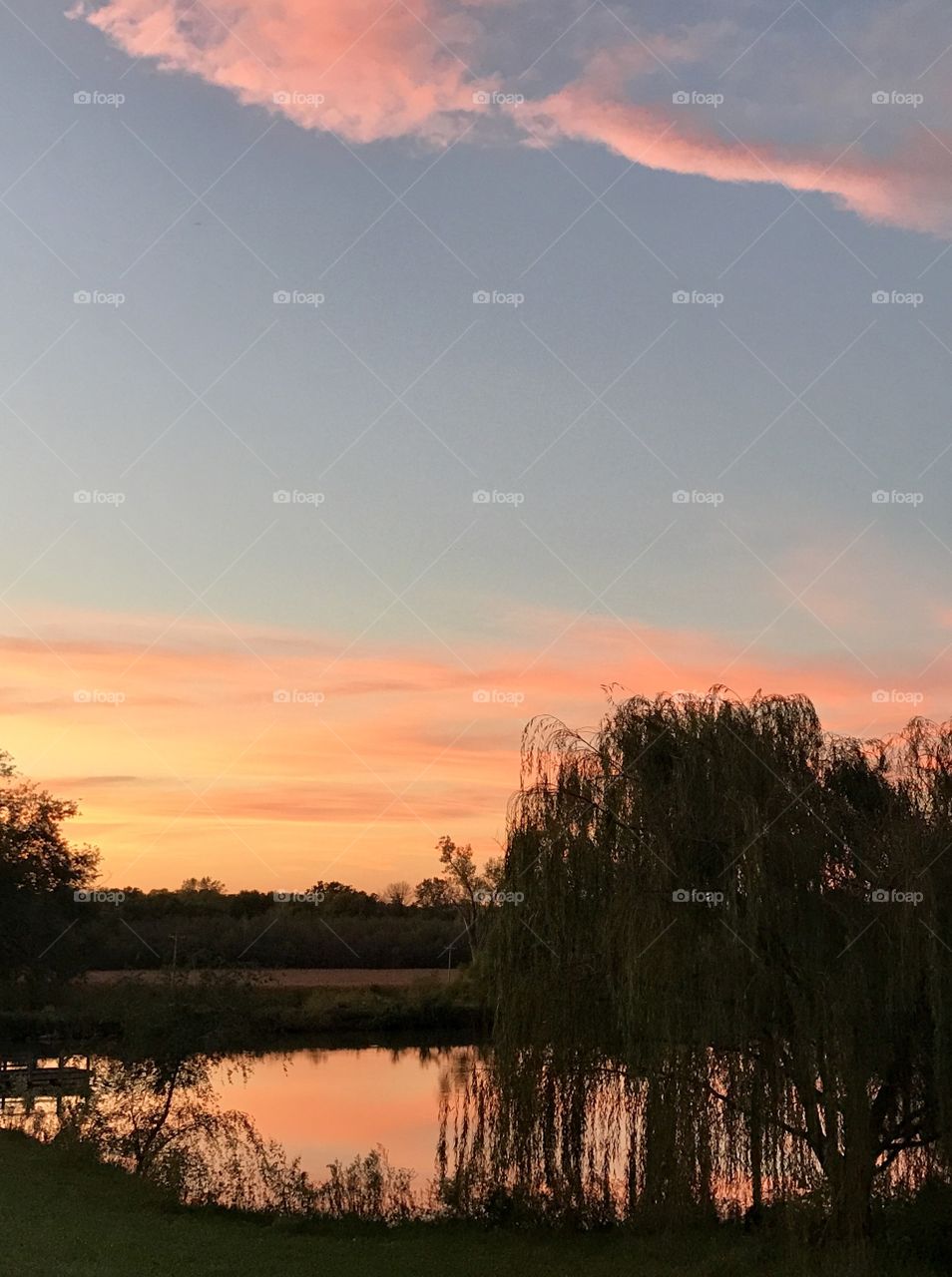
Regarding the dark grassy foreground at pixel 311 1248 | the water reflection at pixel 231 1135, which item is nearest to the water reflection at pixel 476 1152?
the water reflection at pixel 231 1135

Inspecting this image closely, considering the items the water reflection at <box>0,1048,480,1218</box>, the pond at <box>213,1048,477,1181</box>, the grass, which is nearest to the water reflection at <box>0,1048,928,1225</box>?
the water reflection at <box>0,1048,480,1218</box>

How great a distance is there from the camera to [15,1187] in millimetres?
17688

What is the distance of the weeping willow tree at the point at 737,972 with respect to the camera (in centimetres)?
→ 1502

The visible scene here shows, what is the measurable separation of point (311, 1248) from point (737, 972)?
663 centimetres

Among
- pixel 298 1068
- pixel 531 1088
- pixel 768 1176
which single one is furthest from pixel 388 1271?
pixel 298 1068

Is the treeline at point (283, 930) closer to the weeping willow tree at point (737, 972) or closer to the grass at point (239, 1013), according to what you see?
the grass at point (239, 1013)

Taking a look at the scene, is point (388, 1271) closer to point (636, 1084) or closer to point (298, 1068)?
point (636, 1084)

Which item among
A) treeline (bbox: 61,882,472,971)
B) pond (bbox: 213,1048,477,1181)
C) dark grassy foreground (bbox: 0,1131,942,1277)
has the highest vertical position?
treeline (bbox: 61,882,472,971)

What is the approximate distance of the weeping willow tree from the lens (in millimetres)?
15023

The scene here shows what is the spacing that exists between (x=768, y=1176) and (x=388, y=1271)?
467 centimetres

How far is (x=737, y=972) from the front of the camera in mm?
15195

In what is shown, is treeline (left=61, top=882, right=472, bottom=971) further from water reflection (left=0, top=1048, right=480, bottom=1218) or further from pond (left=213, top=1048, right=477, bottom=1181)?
water reflection (left=0, top=1048, right=480, bottom=1218)

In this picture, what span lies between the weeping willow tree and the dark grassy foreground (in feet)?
1.87

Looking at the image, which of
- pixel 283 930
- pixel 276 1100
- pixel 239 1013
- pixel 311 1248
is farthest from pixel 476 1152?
pixel 283 930
